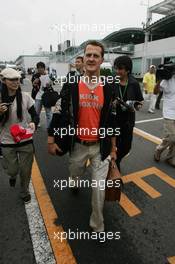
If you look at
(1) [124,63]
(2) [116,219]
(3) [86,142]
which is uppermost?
(1) [124,63]

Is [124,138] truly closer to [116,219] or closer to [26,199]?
[116,219]

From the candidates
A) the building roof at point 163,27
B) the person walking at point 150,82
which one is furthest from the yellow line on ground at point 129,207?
the building roof at point 163,27

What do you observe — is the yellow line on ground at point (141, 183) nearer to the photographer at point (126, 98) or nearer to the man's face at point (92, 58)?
the photographer at point (126, 98)

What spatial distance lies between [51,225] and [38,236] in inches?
8.3

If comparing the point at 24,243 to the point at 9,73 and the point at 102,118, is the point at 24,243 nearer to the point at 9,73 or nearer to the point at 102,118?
the point at 102,118

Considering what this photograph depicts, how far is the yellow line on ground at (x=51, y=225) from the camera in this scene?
2.29 meters

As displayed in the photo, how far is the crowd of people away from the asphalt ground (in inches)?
9.1

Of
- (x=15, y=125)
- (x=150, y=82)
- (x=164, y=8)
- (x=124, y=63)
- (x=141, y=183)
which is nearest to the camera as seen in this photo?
(x=15, y=125)

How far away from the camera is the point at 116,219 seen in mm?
2854

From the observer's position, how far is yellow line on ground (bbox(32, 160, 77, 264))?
7.50 ft

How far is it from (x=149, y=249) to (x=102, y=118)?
138cm

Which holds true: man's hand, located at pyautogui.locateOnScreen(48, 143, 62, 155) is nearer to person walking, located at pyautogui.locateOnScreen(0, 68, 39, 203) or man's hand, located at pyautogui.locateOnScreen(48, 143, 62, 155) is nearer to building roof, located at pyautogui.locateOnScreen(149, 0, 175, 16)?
person walking, located at pyautogui.locateOnScreen(0, 68, 39, 203)

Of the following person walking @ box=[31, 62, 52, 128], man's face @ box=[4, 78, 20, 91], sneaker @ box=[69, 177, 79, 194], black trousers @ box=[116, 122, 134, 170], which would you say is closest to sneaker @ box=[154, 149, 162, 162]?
black trousers @ box=[116, 122, 134, 170]

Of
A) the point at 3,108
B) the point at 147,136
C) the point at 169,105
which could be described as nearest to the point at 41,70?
the point at 147,136
